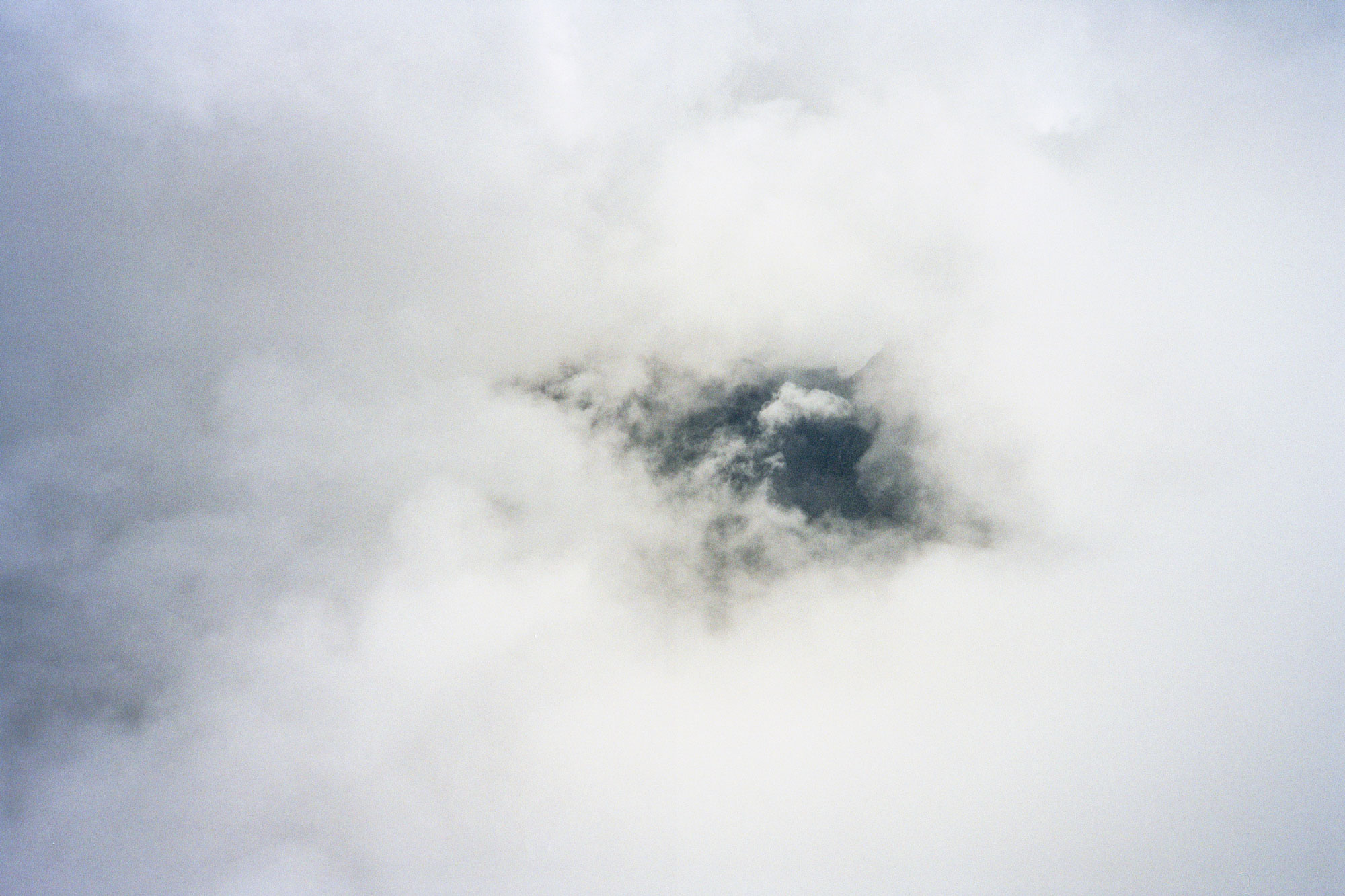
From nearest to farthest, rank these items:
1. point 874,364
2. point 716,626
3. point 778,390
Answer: point 874,364 → point 778,390 → point 716,626

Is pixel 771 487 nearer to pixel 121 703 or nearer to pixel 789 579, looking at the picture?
pixel 789 579

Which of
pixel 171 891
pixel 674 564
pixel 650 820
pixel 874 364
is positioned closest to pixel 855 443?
pixel 874 364

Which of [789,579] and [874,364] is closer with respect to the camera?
[874,364]

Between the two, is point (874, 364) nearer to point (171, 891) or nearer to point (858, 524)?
point (858, 524)

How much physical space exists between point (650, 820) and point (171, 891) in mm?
94485

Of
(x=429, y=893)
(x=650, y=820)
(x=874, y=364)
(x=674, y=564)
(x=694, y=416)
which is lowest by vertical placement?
(x=429, y=893)

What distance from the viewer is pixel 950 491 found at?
11294 cm

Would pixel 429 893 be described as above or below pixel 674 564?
below

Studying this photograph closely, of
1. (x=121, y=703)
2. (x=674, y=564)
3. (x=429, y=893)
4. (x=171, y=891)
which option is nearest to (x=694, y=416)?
(x=674, y=564)

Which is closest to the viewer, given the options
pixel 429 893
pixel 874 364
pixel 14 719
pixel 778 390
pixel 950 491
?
pixel 14 719

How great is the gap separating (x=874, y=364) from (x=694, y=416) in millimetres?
47513

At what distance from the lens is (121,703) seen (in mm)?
99688

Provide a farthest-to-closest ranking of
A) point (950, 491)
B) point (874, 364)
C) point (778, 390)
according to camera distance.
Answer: point (778, 390) < point (874, 364) < point (950, 491)

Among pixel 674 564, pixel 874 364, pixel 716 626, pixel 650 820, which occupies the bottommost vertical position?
pixel 650 820
